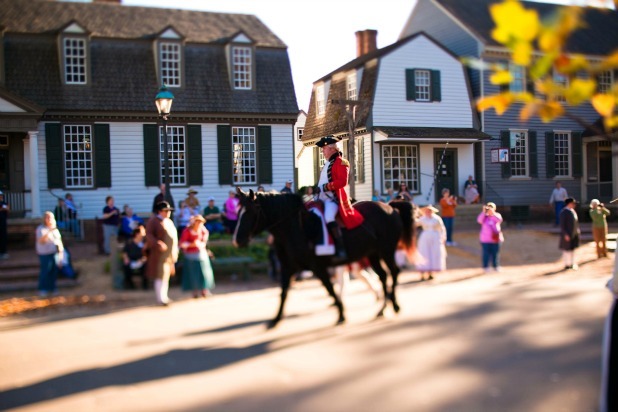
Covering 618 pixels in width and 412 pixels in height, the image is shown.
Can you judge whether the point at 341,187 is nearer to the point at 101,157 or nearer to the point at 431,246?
the point at 431,246

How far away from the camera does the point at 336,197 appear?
403 inches

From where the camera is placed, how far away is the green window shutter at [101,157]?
23.8 m

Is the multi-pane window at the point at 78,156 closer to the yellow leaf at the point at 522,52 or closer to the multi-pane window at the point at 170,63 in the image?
the multi-pane window at the point at 170,63

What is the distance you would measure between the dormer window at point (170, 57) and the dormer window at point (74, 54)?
8.26ft

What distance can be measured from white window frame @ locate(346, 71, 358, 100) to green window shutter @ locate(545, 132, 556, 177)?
9344 mm

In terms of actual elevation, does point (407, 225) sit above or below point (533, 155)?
below

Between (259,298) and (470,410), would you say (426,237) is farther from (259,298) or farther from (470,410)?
(470,410)

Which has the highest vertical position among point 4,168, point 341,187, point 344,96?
point 344,96

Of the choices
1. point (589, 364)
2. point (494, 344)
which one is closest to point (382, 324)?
point (494, 344)

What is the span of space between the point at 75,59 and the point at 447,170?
15.5 meters

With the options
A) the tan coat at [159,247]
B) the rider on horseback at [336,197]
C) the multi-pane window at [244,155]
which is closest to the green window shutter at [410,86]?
the multi-pane window at [244,155]

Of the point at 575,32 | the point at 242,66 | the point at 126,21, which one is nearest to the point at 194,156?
the point at 242,66

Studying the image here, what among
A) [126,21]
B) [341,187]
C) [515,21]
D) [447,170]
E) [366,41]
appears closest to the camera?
[515,21]

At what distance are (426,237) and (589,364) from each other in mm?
8616
